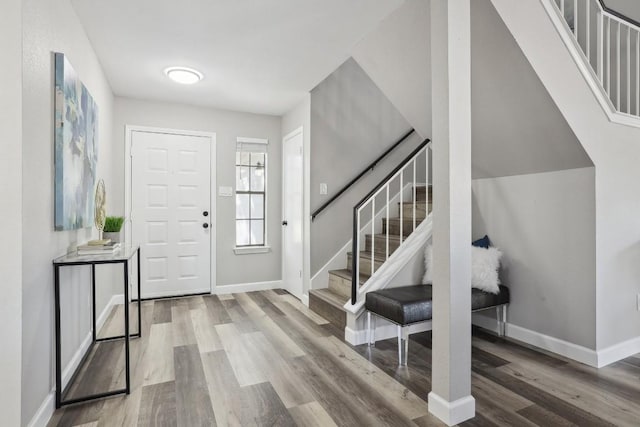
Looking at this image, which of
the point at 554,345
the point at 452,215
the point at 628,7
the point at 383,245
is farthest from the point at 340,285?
the point at 628,7

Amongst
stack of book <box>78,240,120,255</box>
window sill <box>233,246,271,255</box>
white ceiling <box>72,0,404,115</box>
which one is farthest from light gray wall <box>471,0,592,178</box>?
window sill <box>233,246,271,255</box>

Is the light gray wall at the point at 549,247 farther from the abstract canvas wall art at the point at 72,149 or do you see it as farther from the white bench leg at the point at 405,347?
the abstract canvas wall art at the point at 72,149

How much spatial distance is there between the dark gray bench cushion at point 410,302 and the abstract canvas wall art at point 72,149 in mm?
2081

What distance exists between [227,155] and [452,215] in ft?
11.2

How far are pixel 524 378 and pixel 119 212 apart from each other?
4.15 meters

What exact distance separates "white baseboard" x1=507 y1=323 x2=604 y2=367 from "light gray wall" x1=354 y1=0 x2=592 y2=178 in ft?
4.21

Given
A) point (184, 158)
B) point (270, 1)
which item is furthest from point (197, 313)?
Answer: point (270, 1)

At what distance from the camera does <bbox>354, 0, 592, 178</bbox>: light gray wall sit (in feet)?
7.14

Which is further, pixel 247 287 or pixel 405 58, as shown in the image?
pixel 247 287

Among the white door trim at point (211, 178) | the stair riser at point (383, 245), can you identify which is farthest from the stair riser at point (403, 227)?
the white door trim at point (211, 178)

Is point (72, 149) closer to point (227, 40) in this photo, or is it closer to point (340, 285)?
point (227, 40)

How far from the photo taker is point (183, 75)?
11.1 ft

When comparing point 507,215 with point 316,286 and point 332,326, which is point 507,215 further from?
point 316,286

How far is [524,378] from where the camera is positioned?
2.21m
